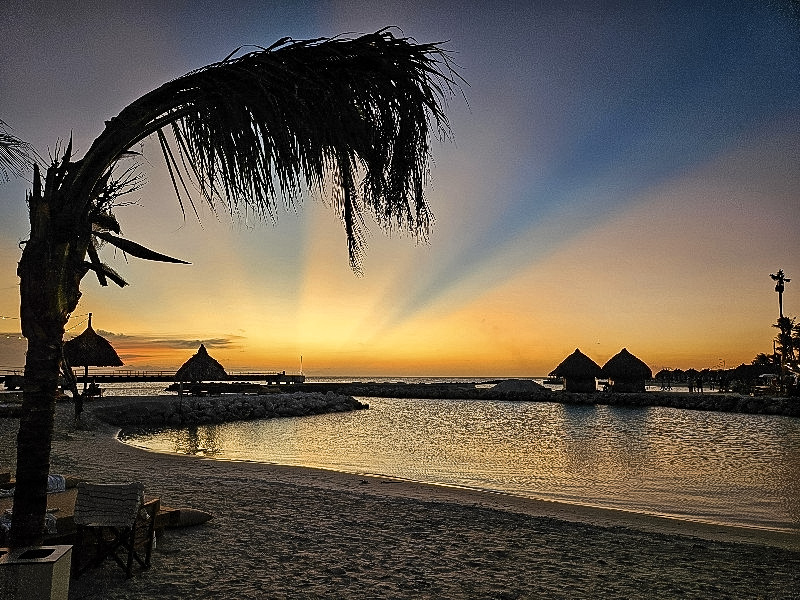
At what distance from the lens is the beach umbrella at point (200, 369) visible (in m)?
36.8

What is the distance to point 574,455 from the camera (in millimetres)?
17812

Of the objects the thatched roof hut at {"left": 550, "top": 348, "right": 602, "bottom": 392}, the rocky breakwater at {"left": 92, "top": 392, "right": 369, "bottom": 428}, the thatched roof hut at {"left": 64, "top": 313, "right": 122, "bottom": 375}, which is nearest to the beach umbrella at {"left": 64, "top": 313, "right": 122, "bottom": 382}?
the thatched roof hut at {"left": 64, "top": 313, "right": 122, "bottom": 375}

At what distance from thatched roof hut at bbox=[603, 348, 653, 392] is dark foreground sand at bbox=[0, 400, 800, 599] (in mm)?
41642

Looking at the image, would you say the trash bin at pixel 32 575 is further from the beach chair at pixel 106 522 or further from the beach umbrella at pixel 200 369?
the beach umbrella at pixel 200 369

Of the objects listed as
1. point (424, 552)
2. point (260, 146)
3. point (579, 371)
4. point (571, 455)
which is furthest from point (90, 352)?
point (579, 371)

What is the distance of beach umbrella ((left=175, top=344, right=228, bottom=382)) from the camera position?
1448 inches

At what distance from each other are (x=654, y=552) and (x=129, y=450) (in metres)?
12.2

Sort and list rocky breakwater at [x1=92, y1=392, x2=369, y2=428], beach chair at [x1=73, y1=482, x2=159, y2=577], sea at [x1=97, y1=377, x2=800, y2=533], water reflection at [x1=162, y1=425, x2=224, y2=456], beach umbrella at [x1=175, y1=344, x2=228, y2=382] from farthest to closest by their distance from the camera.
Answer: beach umbrella at [x1=175, y1=344, x2=228, y2=382]
rocky breakwater at [x1=92, y1=392, x2=369, y2=428]
water reflection at [x1=162, y1=425, x2=224, y2=456]
sea at [x1=97, y1=377, x2=800, y2=533]
beach chair at [x1=73, y1=482, x2=159, y2=577]

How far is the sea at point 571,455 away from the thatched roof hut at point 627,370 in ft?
56.1

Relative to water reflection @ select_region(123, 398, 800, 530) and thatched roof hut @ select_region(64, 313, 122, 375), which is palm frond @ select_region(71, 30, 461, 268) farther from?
thatched roof hut @ select_region(64, 313, 122, 375)

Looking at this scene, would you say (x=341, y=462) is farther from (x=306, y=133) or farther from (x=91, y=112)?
(x=306, y=133)

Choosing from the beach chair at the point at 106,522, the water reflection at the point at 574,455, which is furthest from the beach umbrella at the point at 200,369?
the beach chair at the point at 106,522

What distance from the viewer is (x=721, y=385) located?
53344mm

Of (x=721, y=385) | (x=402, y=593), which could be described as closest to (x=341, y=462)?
(x=402, y=593)
